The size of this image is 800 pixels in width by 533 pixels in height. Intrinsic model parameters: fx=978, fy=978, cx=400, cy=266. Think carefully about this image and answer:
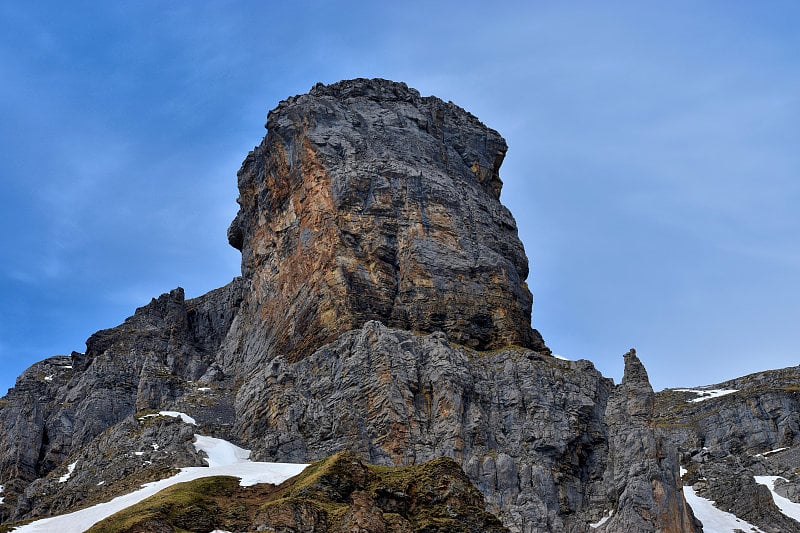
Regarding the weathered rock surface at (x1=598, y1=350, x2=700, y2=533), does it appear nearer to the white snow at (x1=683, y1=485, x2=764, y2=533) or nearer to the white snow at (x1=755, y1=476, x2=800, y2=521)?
the white snow at (x1=683, y1=485, x2=764, y2=533)

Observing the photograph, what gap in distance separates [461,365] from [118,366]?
189 ft

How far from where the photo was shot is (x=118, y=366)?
458ft

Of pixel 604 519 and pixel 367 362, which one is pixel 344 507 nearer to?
pixel 604 519

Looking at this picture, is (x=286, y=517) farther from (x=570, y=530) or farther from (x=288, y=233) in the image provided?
(x=288, y=233)

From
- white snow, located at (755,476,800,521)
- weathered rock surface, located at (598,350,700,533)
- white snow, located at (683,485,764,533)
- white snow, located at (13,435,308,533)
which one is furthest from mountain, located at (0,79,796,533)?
white snow, located at (683,485,764,533)

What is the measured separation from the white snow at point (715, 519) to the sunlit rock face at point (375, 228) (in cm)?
2697

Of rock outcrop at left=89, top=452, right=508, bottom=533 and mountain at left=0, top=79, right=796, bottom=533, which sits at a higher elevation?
mountain at left=0, top=79, right=796, bottom=533

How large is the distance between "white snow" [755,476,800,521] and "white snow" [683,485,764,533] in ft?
21.7

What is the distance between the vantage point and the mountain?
314 ft

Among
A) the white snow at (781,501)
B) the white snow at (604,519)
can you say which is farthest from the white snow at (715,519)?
the white snow at (604,519)

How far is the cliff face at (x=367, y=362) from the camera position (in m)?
97.2

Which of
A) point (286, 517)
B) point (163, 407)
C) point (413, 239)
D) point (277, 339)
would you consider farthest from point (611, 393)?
point (286, 517)

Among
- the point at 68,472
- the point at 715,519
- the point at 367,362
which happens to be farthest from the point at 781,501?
the point at 68,472

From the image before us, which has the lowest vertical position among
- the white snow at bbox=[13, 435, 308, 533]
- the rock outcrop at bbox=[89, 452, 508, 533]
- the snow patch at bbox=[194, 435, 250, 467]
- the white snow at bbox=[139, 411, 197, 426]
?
the rock outcrop at bbox=[89, 452, 508, 533]
